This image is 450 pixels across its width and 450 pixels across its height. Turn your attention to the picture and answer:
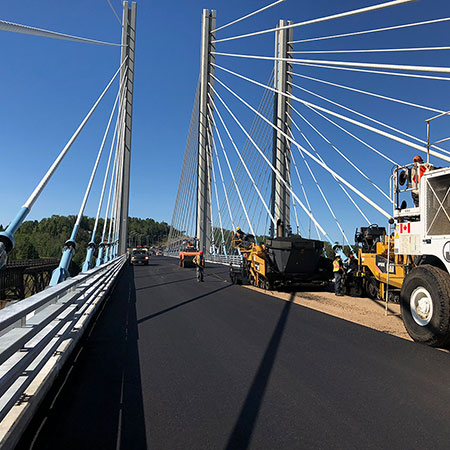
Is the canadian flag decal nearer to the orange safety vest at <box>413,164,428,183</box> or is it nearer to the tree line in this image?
the orange safety vest at <box>413,164,428,183</box>

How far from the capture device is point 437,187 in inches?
254

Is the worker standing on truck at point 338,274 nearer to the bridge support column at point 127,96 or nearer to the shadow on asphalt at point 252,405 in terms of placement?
the shadow on asphalt at point 252,405

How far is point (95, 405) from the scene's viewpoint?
13.0 ft

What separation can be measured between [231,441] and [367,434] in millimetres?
1111

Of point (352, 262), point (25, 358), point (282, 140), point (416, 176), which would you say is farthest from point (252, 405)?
point (282, 140)

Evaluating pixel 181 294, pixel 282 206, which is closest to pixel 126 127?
pixel 282 206

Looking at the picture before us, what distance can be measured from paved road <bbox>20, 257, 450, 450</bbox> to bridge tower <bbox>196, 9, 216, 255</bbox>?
87.1 feet

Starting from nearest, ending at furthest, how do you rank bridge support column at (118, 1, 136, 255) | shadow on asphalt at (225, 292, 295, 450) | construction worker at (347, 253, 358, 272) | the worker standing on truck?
shadow on asphalt at (225, 292, 295, 450), the worker standing on truck, construction worker at (347, 253, 358, 272), bridge support column at (118, 1, 136, 255)

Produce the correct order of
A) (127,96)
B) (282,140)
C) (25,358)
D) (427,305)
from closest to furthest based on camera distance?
(25,358) < (427,305) < (282,140) < (127,96)

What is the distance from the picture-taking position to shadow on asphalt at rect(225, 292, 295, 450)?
3213 mm

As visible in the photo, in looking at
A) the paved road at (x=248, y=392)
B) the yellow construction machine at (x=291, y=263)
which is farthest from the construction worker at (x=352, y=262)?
the paved road at (x=248, y=392)

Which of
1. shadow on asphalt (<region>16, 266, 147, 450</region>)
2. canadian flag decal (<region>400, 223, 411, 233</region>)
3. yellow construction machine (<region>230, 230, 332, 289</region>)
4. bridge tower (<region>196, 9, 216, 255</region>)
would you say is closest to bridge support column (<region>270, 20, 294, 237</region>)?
yellow construction machine (<region>230, 230, 332, 289</region>)

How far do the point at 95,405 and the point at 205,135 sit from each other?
30.8 metres

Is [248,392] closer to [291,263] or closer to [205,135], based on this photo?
[291,263]
